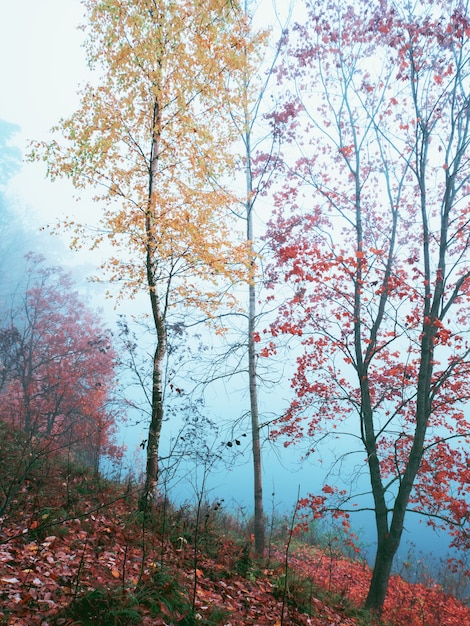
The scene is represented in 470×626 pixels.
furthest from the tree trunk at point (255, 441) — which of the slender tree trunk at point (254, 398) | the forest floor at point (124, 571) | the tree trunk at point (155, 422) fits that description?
the tree trunk at point (155, 422)

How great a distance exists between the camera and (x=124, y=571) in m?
3.84

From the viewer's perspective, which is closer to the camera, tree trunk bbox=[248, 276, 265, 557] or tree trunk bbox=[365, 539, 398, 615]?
tree trunk bbox=[365, 539, 398, 615]

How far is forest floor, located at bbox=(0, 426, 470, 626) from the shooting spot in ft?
10.8

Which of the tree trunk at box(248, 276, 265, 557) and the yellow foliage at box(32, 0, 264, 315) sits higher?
the yellow foliage at box(32, 0, 264, 315)

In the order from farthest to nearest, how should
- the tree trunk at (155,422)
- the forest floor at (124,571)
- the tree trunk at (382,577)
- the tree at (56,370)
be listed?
the tree at (56,370) < the tree trunk at (155,422) < the tree trunk at (382,577) < the forest floor at (124,571)

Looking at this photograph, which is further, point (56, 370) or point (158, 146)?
point (56, 370)

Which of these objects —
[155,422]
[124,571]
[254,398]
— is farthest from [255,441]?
[124,571]

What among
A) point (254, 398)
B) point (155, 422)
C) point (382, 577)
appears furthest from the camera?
point (254, 398)

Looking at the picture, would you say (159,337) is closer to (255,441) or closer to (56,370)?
(255,441)

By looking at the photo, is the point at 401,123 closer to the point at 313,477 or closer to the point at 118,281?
the point at 118,281

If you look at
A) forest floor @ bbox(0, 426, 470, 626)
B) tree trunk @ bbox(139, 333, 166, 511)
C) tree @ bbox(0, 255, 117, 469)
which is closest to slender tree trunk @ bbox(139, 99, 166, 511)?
tree trunk @ bbox(139, 333, 166, 511)

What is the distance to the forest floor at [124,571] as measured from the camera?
3.29 meters

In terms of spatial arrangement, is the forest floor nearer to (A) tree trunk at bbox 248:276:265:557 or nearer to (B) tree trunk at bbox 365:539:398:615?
(B) tree trunk at bbox 365:539:398:615

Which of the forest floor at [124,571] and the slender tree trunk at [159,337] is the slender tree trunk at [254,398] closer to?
the forest floor at [124,571]
